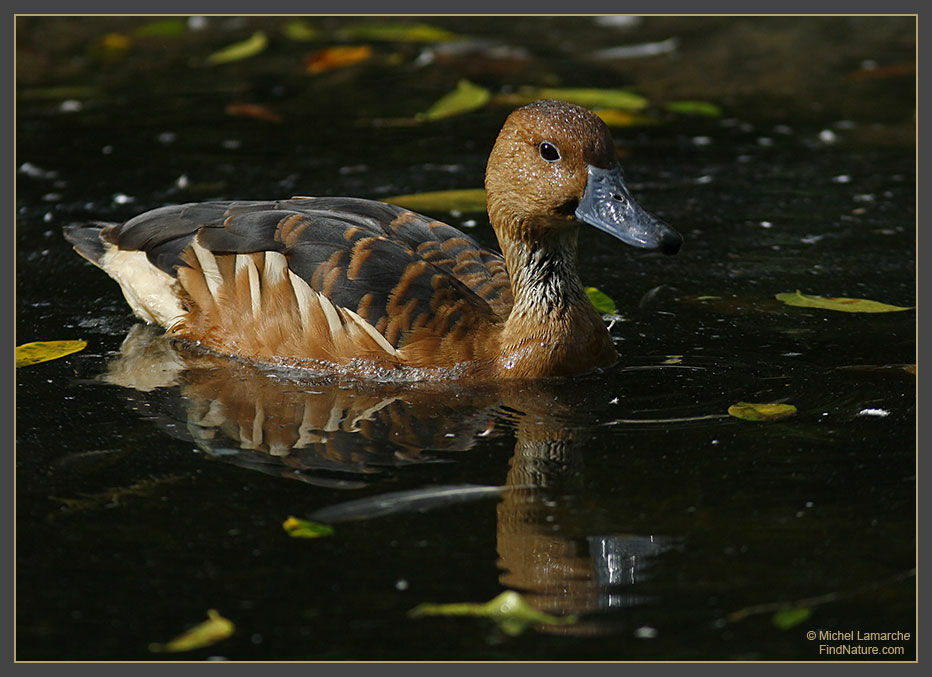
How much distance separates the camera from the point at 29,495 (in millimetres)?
6035

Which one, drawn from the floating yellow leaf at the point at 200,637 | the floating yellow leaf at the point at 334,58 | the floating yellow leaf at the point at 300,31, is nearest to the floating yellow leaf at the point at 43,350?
the floating yellow leaf at the point at 200,637

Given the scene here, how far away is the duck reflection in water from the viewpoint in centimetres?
532

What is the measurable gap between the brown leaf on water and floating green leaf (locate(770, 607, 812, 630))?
7.69 metres

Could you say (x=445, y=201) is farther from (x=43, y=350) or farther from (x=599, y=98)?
(x=43, y=350)

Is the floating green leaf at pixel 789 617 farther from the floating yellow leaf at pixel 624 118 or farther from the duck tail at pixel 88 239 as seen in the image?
the floating yellow leaf at pixel 624 118

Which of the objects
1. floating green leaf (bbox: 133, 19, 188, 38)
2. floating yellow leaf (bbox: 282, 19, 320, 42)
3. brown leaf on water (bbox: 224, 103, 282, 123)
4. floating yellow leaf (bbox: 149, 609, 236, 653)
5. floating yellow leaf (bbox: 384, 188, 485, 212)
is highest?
floating green leaf (bbox: 133, 19, 188, 38)

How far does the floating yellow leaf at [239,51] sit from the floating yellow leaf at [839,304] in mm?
6836

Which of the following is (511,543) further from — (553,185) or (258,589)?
(553,185)

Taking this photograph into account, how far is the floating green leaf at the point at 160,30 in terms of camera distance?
44.8 ft

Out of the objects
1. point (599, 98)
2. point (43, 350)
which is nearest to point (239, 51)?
point (599, 98)

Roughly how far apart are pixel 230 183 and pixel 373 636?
19.5 feet

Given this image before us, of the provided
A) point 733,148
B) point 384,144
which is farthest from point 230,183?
point 733,148

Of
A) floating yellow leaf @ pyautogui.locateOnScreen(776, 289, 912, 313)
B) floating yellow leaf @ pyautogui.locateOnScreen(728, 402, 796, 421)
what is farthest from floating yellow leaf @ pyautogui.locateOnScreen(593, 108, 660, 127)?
floating yellow leaf @ pyautogui.locateOnScreen(728, 402, 796, 421)

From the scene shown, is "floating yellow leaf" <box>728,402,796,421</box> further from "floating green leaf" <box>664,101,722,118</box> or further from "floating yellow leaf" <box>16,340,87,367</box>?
"floating green leaf" <box>664,101,722,118</box>
